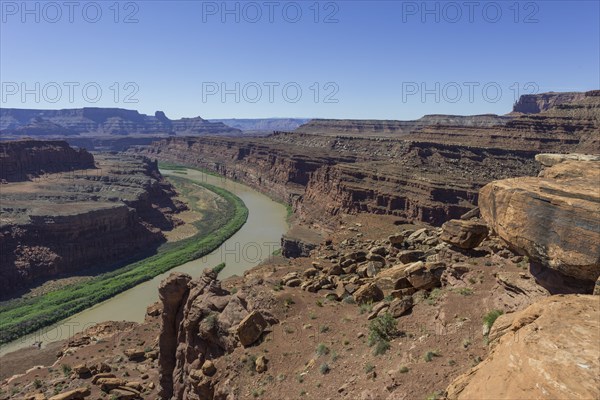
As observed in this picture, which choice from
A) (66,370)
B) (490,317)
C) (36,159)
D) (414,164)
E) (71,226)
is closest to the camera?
(490,317)

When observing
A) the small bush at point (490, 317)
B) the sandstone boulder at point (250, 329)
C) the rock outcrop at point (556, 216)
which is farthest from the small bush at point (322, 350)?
the rock outcrop at point (556, 216)

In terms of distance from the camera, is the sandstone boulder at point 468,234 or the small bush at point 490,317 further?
the sandstone boulder at point 468,234

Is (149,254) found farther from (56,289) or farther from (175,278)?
(175,278)

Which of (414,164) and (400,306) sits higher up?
(414,164)

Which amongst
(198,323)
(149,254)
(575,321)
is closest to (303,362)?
(198,323)

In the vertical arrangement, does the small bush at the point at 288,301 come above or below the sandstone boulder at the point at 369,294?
below

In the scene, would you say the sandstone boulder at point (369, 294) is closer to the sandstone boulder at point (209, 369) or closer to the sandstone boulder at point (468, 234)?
the sandstone boulder at point (468, 234)

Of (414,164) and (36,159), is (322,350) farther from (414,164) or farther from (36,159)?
(36,159)

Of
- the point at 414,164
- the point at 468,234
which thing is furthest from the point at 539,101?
the point at 468,234
